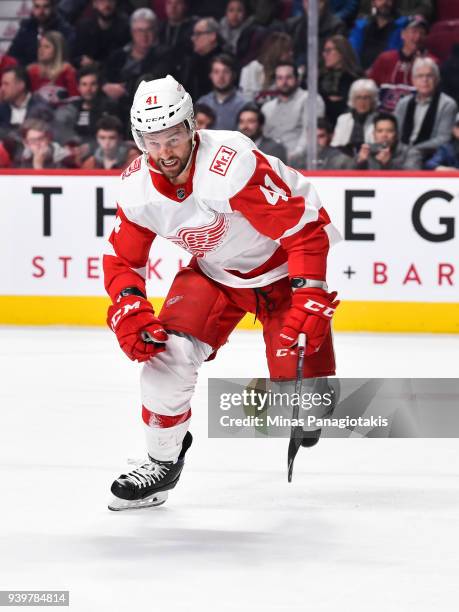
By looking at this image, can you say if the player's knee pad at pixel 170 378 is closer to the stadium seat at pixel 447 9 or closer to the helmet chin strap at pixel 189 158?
the helmet chin strap at pixel 189 158

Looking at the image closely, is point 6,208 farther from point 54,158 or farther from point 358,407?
point 358,407

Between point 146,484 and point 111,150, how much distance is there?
420 centimetres

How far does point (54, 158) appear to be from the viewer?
287 inches

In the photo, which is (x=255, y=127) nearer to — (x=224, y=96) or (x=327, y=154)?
(x=224, y=96)

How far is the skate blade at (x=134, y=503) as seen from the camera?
336 cm

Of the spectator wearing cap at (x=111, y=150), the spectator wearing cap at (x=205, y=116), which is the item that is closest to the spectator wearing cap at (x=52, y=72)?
the spectator wearing cap at (x=111, y=150)

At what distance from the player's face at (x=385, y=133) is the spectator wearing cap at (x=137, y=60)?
139 centimetres

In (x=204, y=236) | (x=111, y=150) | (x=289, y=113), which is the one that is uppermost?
(x=289, y=113)

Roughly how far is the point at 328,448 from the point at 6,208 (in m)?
3.51

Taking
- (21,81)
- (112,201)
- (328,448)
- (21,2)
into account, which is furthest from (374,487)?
(21,2)

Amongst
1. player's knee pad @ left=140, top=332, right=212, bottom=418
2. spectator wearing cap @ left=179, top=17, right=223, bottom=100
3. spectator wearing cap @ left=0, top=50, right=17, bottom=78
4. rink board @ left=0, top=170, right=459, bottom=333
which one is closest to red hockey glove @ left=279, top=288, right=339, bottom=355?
player's knee pad @ left=140, top=332, right=212, bottom=418

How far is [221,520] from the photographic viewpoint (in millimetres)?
3254

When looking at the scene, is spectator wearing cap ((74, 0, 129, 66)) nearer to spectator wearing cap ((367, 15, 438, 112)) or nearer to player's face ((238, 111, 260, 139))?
player's face ((238, 111, 260, 139))

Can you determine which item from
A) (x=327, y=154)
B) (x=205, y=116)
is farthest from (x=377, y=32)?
(x=205, y=116)
